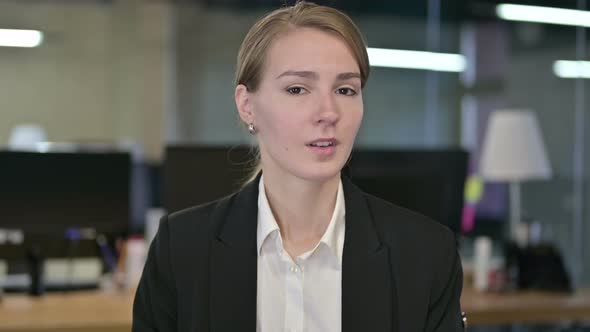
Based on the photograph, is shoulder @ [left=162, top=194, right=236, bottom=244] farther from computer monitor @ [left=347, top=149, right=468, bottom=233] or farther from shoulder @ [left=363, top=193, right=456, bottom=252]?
computer monitor @ [left=347, top=149, right=468, bottom=233]

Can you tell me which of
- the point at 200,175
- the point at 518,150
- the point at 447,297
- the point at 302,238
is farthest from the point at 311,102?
the point at 518,150

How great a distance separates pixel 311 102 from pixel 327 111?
3 centimetres

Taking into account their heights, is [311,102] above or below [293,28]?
below

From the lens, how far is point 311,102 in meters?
1.39

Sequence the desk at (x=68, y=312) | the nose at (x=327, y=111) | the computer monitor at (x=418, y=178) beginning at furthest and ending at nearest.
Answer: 1. the computer monitor at (x=418, y=178)
2. the desk at (x=68, y=312)
3. the nose at (x=327, y=111)

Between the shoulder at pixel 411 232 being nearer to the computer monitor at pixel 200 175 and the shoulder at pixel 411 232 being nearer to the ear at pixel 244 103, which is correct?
the ear at pixel 244 103

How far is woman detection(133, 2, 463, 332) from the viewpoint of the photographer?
1.40 meters

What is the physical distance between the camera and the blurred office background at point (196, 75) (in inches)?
235

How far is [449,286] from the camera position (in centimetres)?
147

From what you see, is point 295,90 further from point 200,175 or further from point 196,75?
point 196,75

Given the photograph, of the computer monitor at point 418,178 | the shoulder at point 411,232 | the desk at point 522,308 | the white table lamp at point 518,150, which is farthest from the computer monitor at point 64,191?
the shoulder at point 411,232

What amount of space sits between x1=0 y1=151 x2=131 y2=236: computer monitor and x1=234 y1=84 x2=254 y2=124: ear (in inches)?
69.7

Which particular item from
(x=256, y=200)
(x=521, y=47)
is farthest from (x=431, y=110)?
(x=256, y=200)

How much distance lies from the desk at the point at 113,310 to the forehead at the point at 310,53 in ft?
4.85
